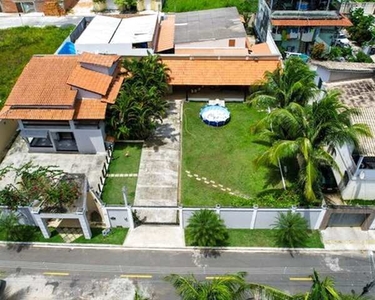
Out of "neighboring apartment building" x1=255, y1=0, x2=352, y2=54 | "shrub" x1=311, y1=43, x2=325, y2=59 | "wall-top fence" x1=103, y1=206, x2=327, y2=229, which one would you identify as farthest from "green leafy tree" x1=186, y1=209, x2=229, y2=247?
"shrub" x1=311, y1=43, x2=325, y2=59

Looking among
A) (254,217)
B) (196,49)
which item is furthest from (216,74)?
(254,217)

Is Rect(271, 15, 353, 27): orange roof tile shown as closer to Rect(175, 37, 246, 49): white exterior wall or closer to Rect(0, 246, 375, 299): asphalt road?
Rect(175, 37, 246, 49): white exterior wall

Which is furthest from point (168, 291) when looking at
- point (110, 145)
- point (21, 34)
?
point (21, 34)

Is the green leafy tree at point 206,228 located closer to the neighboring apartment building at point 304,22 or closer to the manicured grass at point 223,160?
the manicured grass at point 223,160

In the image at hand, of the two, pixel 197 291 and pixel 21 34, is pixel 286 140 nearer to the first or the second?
pixel 197 291

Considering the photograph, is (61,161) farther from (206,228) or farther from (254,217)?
(254,217)
